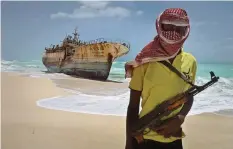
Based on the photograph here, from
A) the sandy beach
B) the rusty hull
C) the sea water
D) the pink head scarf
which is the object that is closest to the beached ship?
the rusty hull

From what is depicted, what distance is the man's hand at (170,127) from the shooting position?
1.34 metres

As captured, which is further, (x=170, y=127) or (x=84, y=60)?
(x=84, y=60)

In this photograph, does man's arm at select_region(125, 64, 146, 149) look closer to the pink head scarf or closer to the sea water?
the pink head scarf

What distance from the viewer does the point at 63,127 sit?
3725 mm

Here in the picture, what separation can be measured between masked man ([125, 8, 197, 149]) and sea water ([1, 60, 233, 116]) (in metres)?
2.63

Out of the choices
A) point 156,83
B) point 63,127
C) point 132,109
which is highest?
point 156,83

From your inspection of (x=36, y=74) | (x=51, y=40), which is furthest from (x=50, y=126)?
(x=36, y=74)

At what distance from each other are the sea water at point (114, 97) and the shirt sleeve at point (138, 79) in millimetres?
2702

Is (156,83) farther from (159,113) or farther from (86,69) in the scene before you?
(86,69)

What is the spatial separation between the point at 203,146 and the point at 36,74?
2650 millimetres

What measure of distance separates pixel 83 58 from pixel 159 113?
13.8 feet

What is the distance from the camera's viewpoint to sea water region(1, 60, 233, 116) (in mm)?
4254

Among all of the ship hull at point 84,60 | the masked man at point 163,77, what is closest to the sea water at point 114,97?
the ship hull at point 84,60

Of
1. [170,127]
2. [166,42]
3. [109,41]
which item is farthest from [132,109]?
[109,41]
